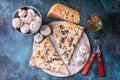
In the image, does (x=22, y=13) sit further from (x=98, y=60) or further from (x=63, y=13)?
(x=98, y=60)

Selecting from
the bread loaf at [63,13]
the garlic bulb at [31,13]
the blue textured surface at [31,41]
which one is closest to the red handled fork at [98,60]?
the blue textured surface at [31,41]

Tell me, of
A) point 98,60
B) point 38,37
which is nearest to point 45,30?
point 38,37

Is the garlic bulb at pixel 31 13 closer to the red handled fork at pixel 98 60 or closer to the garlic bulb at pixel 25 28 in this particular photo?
the garlic bulb at pixel 25 28

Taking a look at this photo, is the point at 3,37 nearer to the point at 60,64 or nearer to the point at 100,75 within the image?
the point at 60,64

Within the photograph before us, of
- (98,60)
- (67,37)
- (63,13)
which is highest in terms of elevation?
(63,13)

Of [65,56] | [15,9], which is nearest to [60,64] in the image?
[65,56]

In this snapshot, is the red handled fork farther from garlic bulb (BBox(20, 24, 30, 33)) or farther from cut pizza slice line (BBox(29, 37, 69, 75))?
garlic bulb (BBox(20, 24, 30, 33))

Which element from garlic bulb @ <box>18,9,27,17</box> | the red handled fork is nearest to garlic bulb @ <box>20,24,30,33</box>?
garlic bulb @ <box>18,9,27,17</box>
